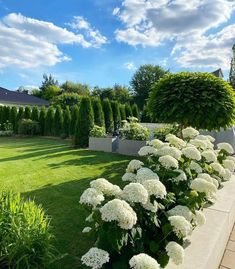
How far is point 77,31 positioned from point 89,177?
26.3 feet

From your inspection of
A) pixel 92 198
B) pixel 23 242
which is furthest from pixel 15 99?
pixel 92 198

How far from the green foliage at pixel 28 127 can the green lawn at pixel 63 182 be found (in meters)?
8.72

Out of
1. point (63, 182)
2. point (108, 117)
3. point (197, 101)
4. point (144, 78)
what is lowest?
point (63, 182)

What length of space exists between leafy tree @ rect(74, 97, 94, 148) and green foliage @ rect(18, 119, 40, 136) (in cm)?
673

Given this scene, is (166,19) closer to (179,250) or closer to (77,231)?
(77,231)

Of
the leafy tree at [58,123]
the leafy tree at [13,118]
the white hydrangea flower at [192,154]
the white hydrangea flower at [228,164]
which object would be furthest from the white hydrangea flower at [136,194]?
the leafy tree at [13,118]

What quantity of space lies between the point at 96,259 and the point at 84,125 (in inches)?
375

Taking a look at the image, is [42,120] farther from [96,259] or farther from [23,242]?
[96,259]

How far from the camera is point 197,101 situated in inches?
212

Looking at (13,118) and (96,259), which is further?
(13,118)

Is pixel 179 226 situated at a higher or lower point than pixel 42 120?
lower

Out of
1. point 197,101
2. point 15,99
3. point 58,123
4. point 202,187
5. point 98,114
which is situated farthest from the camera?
point 15,99

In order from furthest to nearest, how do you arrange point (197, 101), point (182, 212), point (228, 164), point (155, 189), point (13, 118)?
point (13, 118) → point (197, 101) → point (228, 164) → point (182, 212) → point (155, 189)

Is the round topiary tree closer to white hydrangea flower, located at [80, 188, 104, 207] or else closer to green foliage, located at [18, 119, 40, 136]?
white hydrangea flower, located at [80, 188, 104, 207]
